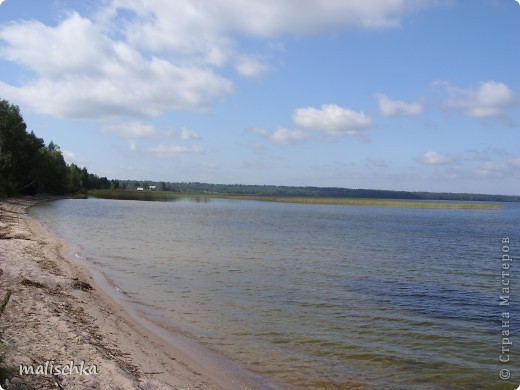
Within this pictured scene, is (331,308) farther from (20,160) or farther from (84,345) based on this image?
(20,160)

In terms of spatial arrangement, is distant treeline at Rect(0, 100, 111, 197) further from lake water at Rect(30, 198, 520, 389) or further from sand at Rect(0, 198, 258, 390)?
sand at Rect(0, 198, 258, 390)

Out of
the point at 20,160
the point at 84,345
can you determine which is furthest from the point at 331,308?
the point at 20,160

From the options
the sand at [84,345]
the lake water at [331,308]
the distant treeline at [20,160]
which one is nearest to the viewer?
the sand at [84,345]

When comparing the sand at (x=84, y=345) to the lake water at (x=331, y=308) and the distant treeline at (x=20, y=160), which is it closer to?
the lake water at (x=331, y=308)

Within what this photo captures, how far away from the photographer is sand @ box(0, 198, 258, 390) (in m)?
6.74

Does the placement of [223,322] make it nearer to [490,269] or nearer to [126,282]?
[126,282]

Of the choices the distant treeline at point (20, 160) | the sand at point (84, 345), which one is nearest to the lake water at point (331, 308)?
the sand at point (84, 345)

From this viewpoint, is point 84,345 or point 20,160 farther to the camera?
point 20,160

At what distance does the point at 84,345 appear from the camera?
8.09 metres

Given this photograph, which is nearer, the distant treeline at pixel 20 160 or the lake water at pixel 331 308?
the lake water at pixel 331 308

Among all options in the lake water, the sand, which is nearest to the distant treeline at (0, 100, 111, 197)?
the lake water

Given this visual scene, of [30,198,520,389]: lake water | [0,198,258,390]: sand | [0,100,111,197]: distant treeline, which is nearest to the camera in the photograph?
[0,198,258,390]: sand

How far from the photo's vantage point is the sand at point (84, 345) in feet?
22.1

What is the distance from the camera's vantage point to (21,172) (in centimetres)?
6731
